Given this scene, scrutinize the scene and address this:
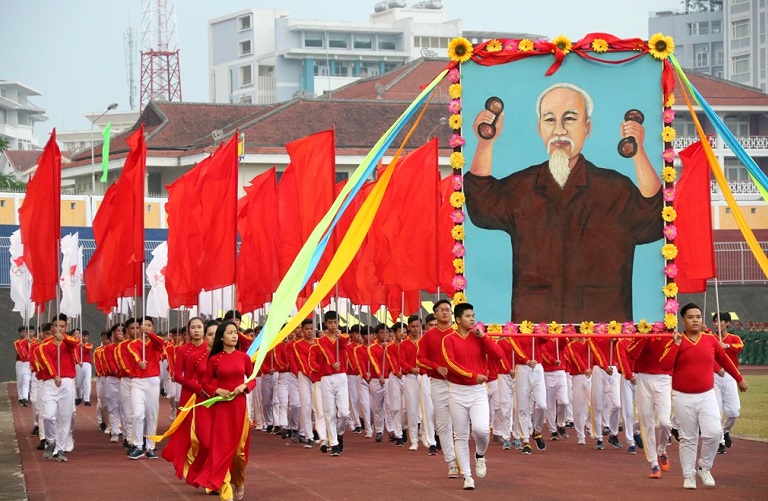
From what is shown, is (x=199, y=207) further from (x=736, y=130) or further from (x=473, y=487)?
(x=736, y=130)

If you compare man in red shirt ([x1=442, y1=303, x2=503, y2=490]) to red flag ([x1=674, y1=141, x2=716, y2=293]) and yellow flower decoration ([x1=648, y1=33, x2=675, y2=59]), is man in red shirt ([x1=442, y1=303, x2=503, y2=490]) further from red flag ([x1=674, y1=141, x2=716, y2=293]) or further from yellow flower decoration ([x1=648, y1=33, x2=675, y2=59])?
red flag ([x1=674, y1=141, x2=716, y2=293])

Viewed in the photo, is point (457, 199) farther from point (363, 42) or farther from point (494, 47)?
point (363, 42)

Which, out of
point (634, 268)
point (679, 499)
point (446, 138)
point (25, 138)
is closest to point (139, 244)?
point (634, 268)

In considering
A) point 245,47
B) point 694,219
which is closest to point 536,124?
point 694,219

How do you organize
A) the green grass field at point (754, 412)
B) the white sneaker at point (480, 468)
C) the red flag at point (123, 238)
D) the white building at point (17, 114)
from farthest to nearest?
the white building at point (17, 114)
the green grass field at point (754, 412)
the red flag at point (123, 238)
the white sneaker at point (480, 468)

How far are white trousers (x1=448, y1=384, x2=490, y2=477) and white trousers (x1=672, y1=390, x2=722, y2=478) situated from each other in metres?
1.79

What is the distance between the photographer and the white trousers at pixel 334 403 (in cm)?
1736

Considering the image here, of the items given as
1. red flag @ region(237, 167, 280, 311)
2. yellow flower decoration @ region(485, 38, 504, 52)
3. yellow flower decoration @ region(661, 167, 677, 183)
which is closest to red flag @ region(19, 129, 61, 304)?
red flag @ region(237, 167, 280, 311)

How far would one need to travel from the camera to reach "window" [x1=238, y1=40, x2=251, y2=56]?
10512 centimetres

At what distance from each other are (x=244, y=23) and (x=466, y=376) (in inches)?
3740

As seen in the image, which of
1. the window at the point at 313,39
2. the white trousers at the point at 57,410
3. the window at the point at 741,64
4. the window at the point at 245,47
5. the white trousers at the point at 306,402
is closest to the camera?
the white trousers at the point at 57,410

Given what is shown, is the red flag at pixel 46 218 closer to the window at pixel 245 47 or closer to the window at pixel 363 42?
the window at pixel 363 42

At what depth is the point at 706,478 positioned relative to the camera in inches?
513

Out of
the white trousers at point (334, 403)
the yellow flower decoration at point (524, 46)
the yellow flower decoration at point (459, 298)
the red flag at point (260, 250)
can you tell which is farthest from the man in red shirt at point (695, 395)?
the red flag at point (260, 250)
